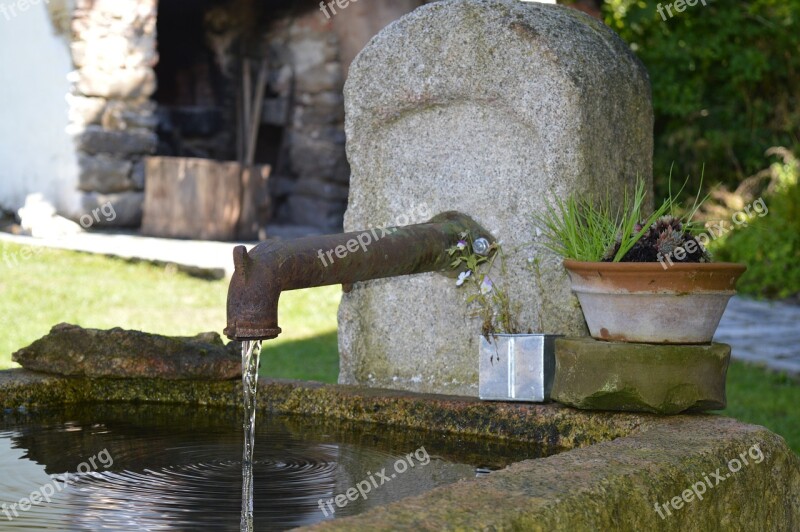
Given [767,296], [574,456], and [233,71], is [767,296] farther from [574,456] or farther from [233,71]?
[574,456]

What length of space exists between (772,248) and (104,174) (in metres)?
5.26

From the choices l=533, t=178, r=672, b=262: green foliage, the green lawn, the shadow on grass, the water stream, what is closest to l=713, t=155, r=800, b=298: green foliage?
the green lawn

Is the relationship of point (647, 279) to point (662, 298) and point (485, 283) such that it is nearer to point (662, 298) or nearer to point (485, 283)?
point (662, 298)

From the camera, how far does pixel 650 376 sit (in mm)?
2080

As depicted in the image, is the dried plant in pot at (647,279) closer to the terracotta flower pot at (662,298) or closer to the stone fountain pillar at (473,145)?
the terracotta flower pot at (662,298)

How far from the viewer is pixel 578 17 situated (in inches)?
102

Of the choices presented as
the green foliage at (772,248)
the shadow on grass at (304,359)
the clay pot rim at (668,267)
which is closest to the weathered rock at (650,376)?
the clay pot rim at (668,267)

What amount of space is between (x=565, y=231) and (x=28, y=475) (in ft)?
3.91

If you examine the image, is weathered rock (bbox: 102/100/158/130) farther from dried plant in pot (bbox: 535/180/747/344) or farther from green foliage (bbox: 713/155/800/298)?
dried plant in pot (bbox: 535/180/747/344)

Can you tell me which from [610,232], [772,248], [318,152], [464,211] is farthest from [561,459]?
[318,152]

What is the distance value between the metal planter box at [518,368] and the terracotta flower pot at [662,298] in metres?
0.19

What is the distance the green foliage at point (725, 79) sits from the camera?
10.6 metres

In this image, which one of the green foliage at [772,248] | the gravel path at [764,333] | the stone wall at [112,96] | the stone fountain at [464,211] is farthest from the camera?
the green foliage at [772,248]

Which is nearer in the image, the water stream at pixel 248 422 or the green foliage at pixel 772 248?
the water stream at pixel 248 422
